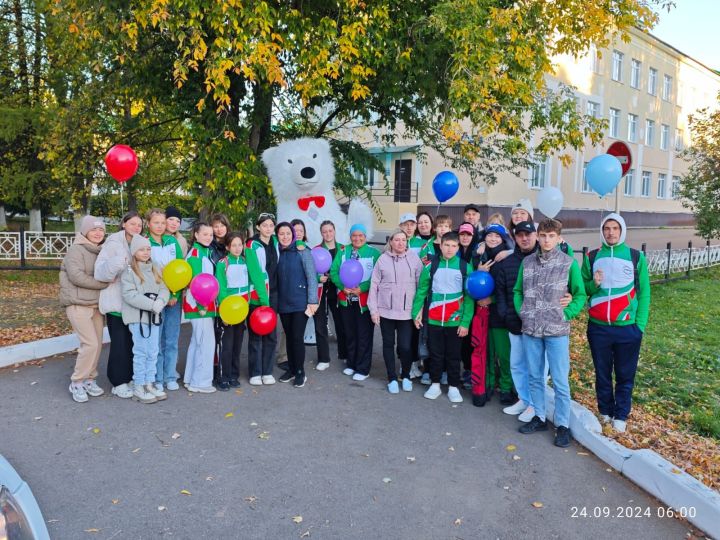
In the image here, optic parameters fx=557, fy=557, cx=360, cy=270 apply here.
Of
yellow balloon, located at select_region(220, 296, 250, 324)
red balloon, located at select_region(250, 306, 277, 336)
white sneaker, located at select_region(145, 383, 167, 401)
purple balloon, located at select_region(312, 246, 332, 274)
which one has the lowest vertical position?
white sneaker, located at select_region(145, 383, 167, 401)

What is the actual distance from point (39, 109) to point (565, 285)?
1189 cm

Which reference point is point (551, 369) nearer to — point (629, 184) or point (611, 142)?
point (611, 142)

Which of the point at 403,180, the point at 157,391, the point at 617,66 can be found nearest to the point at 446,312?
the point at 157,391

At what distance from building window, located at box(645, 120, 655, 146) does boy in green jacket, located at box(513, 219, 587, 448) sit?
3568 cm

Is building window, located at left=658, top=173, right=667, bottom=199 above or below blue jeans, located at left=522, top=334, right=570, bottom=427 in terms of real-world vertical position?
above

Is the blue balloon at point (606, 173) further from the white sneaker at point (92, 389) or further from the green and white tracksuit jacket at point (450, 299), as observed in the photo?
the white sneaker at point (92, 389)

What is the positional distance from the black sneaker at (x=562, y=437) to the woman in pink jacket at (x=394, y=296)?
159 centimetres

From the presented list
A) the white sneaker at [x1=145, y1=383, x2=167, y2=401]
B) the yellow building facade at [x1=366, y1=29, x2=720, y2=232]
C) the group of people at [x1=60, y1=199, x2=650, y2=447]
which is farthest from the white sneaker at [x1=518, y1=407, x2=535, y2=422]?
the yellow building facade at [x1=366, y1=29, x2=720, y2=232]

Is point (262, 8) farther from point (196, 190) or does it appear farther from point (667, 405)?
point (667, 405)

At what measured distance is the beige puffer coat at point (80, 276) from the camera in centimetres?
505

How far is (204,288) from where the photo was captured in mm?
5152

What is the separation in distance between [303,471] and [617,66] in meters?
33.5

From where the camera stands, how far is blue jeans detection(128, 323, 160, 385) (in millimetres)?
5145

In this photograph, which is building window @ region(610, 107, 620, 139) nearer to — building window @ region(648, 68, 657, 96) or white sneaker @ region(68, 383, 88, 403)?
building window @ region(648, 68, 657, 96)
